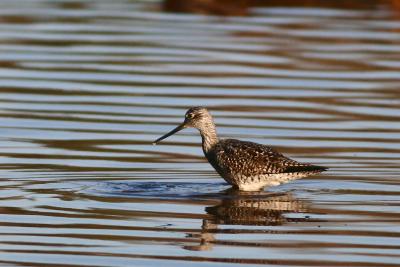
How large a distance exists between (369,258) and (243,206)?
301 cm

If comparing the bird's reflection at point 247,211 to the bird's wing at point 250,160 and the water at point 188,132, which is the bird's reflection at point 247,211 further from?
the bird's wing at point 250,160

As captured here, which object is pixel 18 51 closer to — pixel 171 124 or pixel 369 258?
pixel 171 124

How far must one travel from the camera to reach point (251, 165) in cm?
1468

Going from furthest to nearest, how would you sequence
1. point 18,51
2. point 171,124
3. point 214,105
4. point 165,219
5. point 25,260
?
point 18,51
point 214,105
point 171,124
point 165,219
point 25,260

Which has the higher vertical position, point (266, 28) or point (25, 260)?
point (266, 28)

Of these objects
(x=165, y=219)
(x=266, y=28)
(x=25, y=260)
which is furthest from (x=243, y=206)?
(x=266, y=28)

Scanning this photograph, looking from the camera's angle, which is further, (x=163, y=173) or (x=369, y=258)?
(x=163, y=173)

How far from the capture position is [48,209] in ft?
42.0

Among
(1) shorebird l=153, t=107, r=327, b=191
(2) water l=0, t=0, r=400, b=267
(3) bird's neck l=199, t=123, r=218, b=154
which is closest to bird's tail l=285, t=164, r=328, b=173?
(1) shorebird l=153, t=107, r=327, b=191

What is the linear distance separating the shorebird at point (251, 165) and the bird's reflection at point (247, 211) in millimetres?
151

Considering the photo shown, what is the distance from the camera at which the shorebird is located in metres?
14.3

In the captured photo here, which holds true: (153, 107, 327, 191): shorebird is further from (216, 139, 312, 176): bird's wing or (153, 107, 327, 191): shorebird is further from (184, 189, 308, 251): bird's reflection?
(184, 189, 308, 251): bird's reflection

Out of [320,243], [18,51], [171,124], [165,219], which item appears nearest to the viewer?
[320,243]

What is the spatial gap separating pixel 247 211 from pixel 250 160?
1.58 meters
